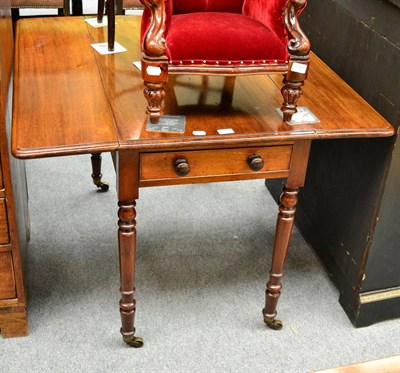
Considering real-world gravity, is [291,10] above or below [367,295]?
above

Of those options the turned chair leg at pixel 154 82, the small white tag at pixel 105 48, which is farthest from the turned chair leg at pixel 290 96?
the small white tag at pixel 105 48

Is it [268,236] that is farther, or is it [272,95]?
[268,236]

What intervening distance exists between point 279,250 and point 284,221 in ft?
0.42

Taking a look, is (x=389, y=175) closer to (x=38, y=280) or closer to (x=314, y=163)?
(x=314, y=163)

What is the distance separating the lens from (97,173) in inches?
117

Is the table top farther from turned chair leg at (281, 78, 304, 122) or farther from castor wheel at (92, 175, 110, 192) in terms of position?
castor wheel at (92, 175, 110, 192)

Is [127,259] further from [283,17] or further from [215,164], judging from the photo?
[283,17]

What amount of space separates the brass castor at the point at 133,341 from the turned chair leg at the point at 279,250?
0.46m

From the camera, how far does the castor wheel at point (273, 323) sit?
7.55ft

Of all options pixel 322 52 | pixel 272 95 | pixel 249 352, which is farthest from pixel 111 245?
pixel 322 52

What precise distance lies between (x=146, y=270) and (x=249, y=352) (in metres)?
0.57

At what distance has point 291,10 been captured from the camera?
1802 mm

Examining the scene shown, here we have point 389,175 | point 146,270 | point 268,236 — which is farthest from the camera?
point 268,236

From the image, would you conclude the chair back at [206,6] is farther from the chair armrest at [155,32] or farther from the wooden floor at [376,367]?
the wooden floor at [376,367]
